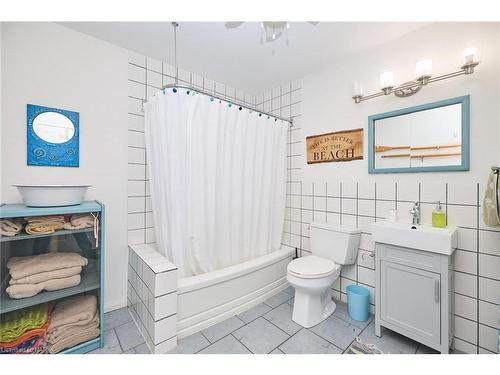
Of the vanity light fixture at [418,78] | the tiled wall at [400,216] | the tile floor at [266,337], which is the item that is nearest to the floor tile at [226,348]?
the tile floor at [266,337]

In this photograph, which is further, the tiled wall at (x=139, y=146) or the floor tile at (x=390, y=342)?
the tiled wall at (x=139, y=146)

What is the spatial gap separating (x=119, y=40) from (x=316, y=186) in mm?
2123

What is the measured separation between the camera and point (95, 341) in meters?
1.35

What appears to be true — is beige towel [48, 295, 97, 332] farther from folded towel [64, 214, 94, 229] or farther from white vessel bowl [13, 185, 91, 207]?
white vessel bowl [13, 185, 91, 207]

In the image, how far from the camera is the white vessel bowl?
1198mm

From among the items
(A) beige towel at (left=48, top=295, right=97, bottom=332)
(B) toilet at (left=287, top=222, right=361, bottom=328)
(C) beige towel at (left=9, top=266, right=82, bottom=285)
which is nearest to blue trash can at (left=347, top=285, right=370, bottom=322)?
(B) toilet at (left=287, top=222, right=361, bottom=328)

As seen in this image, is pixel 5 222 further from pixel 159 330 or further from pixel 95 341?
pixel 159 330

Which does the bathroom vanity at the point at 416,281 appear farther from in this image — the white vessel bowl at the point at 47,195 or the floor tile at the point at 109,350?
the white vessel bowl at the point at 47,195

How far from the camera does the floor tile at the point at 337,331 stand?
56.6 inches

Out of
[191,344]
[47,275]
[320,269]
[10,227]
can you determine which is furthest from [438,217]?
[10,227]

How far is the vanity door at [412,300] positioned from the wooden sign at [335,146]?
918 millimetres

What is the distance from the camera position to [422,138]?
1.53 meters

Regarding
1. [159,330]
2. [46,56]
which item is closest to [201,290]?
[159,330]

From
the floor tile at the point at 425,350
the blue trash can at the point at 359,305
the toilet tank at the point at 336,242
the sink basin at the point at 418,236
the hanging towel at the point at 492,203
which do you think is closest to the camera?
the hanging towel at the point at 492,203
